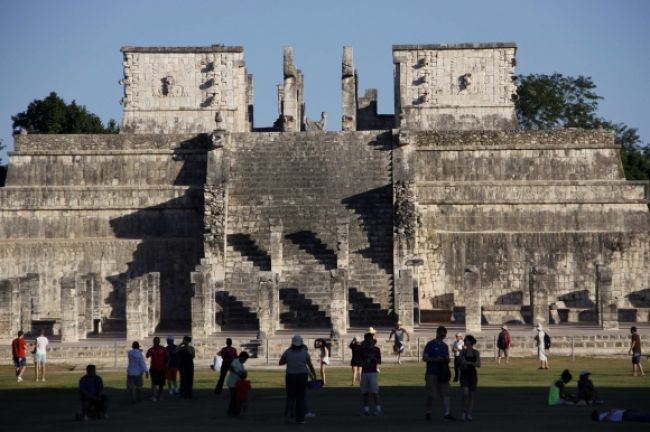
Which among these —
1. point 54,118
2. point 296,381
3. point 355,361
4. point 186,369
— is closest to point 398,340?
point 355,361

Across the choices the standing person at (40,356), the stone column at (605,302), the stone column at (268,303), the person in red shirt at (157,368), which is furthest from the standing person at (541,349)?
the standing person at (40,356)

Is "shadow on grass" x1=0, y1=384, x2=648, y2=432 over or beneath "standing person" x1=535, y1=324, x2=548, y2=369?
beneath

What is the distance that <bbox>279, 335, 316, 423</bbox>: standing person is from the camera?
30.8 m

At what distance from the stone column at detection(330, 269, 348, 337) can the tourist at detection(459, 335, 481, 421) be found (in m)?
17.4

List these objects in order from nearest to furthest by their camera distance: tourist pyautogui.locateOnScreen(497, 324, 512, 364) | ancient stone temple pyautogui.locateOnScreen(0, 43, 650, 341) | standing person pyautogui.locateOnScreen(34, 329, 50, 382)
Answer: standing person pyautogui.locateOnScreen(34, 329, 50, 382) → tourist pyautogui.locateOnScreen(497, 324, 512, 364) → ancient stone temple pyautogui.locateOnScreen(0, 43, 650, 341)

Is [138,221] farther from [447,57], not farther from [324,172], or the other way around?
[447,57]

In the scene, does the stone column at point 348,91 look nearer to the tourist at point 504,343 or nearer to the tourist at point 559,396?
the tourist at point 504,343

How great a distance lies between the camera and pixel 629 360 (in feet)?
155

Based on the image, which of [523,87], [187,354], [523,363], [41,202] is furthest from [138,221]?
[523,87]

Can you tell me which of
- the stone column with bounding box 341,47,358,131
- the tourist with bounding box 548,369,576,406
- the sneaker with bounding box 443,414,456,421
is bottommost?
the sneaker with bounding box 443,414,456,421

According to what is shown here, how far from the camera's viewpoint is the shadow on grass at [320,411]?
3005 centimetres

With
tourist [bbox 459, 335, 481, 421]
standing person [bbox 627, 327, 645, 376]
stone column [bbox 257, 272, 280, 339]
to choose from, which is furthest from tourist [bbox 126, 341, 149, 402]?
stone column [bbox 257, 272, 280, 339]

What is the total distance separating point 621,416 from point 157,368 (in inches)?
428

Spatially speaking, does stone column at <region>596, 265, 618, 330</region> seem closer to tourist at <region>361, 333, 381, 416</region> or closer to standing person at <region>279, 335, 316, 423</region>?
tourist at <region>361, 333, 381, 416</region>
